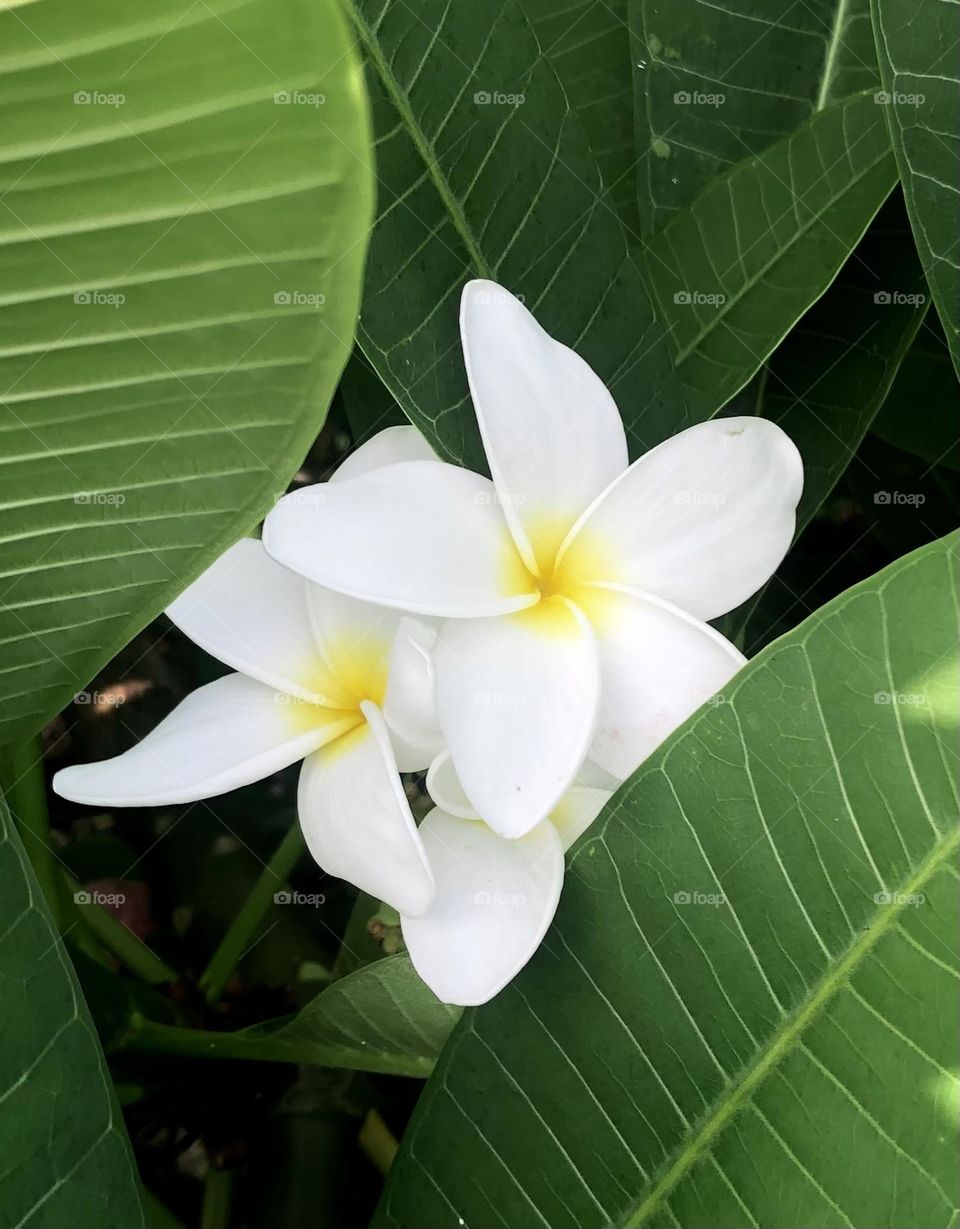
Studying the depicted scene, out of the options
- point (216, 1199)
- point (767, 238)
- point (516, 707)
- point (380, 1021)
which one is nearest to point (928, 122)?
point (767, 238)

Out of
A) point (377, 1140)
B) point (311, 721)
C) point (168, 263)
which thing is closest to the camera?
point (168, 263)

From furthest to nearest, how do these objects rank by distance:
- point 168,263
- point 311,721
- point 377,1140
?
point 377,1140
point 311,721
point 168,263

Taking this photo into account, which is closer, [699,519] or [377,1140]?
[699,519]

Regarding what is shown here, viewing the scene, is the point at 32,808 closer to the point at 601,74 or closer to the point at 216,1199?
the point at 216,1199

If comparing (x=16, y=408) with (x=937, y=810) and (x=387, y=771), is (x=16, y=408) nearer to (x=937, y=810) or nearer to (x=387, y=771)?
(x=387, y=771)

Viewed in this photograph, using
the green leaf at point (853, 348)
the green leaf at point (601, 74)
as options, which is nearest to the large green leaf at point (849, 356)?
the green leaf at point (853, 348)

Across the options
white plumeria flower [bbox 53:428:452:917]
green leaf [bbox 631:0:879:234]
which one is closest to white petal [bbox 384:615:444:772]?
white plumeria flower [bbox 53:428:452:917]
